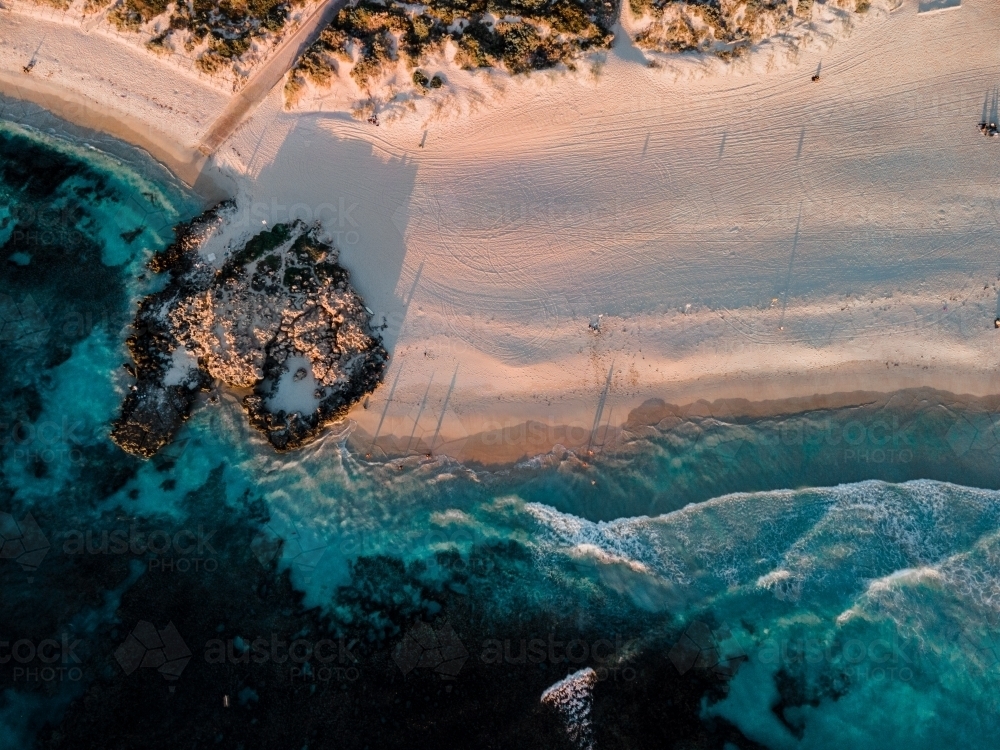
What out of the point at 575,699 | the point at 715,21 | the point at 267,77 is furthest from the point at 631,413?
the point at 267,77

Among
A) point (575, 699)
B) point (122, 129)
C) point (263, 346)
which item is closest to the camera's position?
point (575, 699)

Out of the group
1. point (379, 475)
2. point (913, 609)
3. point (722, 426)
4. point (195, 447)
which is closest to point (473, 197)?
point (379, 475)

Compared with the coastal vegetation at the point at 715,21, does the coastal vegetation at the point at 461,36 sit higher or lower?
lower

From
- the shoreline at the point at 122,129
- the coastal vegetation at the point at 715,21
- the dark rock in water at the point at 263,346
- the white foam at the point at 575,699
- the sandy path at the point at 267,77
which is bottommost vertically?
the white foam at the point at 575,699

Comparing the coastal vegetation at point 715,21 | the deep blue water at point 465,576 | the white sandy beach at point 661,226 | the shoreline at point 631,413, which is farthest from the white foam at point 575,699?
the coastal vegetation at point 715,21

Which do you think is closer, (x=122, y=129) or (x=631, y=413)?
(x=631, y=413)

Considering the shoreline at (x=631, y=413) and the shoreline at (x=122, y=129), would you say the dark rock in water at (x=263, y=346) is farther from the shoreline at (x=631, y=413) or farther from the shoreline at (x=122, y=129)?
the shoreline at (x=122, y=129)

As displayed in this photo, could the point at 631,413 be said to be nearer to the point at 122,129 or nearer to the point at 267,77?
the point at 267,77
